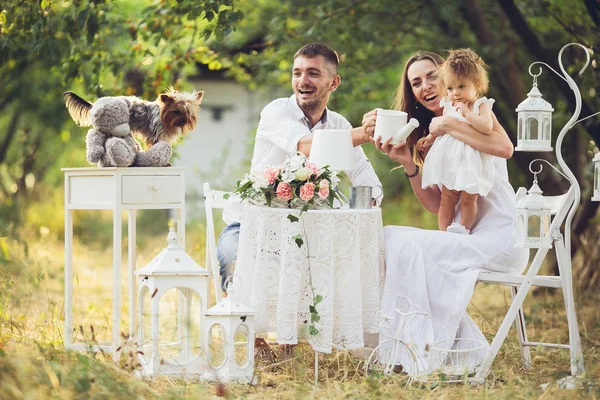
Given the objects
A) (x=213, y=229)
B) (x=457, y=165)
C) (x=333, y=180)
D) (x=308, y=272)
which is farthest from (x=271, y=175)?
(x=457, y=165)

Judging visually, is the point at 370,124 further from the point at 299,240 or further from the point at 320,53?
the point at 299,240

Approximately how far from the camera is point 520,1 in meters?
8.22

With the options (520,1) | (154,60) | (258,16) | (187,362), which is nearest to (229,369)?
(187,362)

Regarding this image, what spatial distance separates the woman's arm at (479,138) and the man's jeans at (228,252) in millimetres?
1339

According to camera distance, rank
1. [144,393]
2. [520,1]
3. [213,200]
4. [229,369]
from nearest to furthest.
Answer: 1. [144,393]
2. [229,369]
3. [213,200]
4. [520,1]

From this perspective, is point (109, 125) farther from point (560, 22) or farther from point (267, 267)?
point (560, 22)

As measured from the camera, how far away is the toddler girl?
4586 mm

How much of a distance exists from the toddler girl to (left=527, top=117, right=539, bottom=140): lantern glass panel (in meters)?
0.26

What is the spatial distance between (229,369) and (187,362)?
26cm

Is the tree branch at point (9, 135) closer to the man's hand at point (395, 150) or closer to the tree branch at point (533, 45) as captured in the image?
the tree branch at point (533, 45)

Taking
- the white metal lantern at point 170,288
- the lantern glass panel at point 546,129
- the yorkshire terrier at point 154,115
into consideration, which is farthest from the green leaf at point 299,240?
the lantern glass panel at point 546,129

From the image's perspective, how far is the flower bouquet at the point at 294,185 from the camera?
435 centimetres

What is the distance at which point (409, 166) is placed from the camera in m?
4.84

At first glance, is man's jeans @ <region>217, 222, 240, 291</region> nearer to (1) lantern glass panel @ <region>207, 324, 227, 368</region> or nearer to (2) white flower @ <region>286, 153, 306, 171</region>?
(1) lantern glass panel @ <region>207, 324, 227, 368</region>
